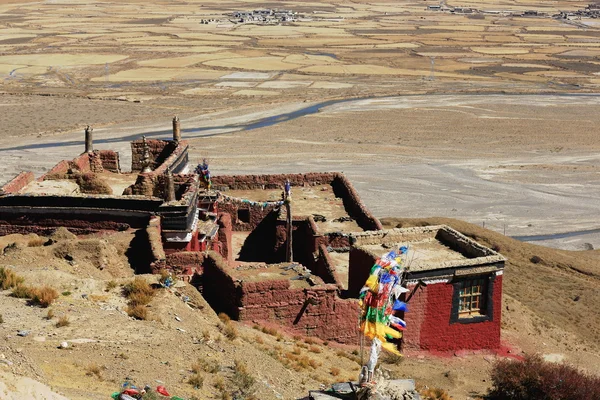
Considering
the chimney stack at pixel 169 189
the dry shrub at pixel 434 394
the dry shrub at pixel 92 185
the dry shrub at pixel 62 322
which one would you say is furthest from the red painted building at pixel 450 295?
the dry shrub at pixel 92 185

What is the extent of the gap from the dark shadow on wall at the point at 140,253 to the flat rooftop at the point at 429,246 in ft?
19.5

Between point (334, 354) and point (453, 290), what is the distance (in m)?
4.24

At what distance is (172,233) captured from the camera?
Answer: 2480cm

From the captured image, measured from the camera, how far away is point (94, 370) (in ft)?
49.7

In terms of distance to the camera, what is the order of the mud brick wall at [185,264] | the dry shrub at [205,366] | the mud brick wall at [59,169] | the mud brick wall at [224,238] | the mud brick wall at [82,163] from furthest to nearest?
1. the mud brick wall at [82,163]
2. the mud brick wall at [59,169]
3. the mud brick wall at [224,238]
4. the mud brick wall at [185,264]
5. the dry shrub at [205,366]

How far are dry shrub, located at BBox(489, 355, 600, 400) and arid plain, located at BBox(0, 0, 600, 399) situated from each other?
1.04m

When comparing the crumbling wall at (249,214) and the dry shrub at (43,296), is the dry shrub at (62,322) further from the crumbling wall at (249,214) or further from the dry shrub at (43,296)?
the crumbling wall at (249,214)

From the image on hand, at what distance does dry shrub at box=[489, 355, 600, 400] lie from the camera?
2016 centimetres

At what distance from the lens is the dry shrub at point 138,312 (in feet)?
59.7

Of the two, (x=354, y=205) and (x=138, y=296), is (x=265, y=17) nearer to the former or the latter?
A: (x=354, y=205)

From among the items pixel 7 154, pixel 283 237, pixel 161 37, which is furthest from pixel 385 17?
pixel 283 237

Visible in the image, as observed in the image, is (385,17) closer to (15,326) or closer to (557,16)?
(557,16)

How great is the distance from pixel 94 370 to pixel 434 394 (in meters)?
8.13

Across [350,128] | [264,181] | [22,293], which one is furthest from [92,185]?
[350,128]
